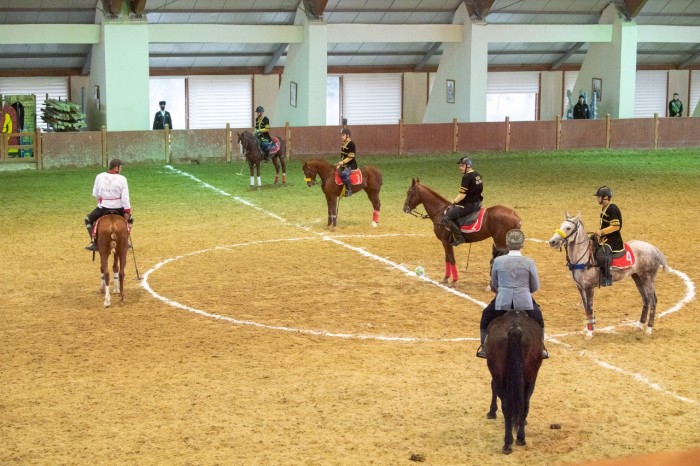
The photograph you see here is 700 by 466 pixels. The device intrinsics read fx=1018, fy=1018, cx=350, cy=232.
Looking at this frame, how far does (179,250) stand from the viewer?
20828 millimetres

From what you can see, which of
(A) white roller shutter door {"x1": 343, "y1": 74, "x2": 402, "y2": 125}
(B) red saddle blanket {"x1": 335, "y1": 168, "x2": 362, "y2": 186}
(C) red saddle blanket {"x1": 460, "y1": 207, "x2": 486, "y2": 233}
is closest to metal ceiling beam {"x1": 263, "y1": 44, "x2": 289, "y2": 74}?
(A) white roller shutter door {"x1": 343, "y1": 74, "x2": 402, "y2": 125}

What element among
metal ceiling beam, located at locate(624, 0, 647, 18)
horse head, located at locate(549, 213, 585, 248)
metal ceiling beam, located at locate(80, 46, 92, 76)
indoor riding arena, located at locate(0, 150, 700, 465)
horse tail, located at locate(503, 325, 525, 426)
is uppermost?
metal ceiling beam, located at locate(624, 0, 647, 18)

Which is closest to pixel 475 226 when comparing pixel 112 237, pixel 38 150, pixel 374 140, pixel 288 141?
pixel 112 237

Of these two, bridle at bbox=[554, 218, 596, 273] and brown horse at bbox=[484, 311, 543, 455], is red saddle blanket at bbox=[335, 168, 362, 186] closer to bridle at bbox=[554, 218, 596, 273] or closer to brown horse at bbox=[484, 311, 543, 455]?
bridle at bbox=[554, 218, 596, 273]

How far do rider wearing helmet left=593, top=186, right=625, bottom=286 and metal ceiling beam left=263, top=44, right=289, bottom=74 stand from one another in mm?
31584

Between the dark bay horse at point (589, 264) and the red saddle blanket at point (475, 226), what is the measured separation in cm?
324

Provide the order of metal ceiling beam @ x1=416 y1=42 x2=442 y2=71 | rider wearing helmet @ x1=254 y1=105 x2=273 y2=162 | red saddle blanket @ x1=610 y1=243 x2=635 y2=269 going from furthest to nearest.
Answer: metal ceiling beam @ x1=416 y1=42 x2=442 y2=71 → rider wearing helmet @ x1=254 y1=105 x2=273 y2=162 → red saddle blanket @ x1=610 y1=243 x2=635 y2=269

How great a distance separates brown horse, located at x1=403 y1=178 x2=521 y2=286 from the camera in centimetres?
1694

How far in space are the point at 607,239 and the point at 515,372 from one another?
15.4 ft

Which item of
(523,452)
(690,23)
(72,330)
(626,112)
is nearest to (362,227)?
(72,330)

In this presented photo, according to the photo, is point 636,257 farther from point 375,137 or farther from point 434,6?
point 434,6

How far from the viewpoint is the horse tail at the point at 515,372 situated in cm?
994

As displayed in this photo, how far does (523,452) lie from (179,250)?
12.0m

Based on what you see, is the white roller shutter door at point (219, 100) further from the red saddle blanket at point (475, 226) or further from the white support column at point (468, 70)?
the red saddle blanket at point (475, 226)
